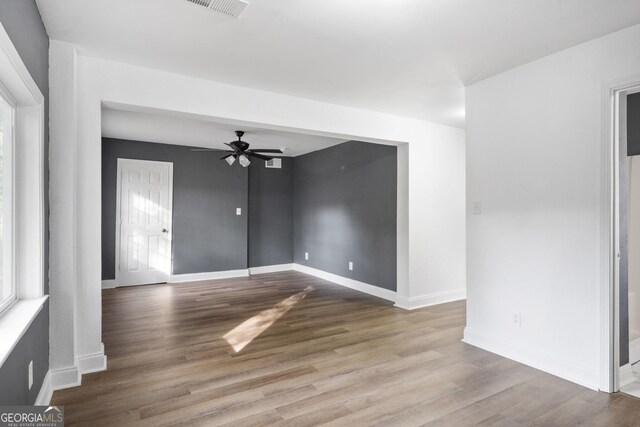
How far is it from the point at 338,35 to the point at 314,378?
8.06 ft

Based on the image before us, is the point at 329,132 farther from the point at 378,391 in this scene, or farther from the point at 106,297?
the point at 106,297

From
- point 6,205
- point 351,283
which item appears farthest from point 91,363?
point 351,283

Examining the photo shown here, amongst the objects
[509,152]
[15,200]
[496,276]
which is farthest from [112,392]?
[509,152]

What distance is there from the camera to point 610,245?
248 cm

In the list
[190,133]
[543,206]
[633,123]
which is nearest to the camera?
[543,206]

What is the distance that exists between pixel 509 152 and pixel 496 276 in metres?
1.09

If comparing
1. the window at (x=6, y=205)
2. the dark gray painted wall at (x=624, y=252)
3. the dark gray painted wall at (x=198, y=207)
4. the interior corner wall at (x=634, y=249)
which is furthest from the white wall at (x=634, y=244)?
the dark gray painted wall at (x=198, y=207)

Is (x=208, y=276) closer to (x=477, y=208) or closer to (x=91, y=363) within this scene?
(x=91, y=363)

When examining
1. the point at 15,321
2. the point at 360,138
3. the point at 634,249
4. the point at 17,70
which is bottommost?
the point at 15,321

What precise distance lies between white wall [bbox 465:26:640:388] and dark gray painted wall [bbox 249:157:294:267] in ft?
15.0

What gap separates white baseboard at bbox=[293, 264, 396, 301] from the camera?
512 cm

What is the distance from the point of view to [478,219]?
3377mm

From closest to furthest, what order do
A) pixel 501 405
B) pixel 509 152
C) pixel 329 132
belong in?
pixel 501 405, pixel 509 152, pixel 329 132

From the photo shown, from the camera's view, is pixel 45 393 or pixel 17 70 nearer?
pixel 17 70
